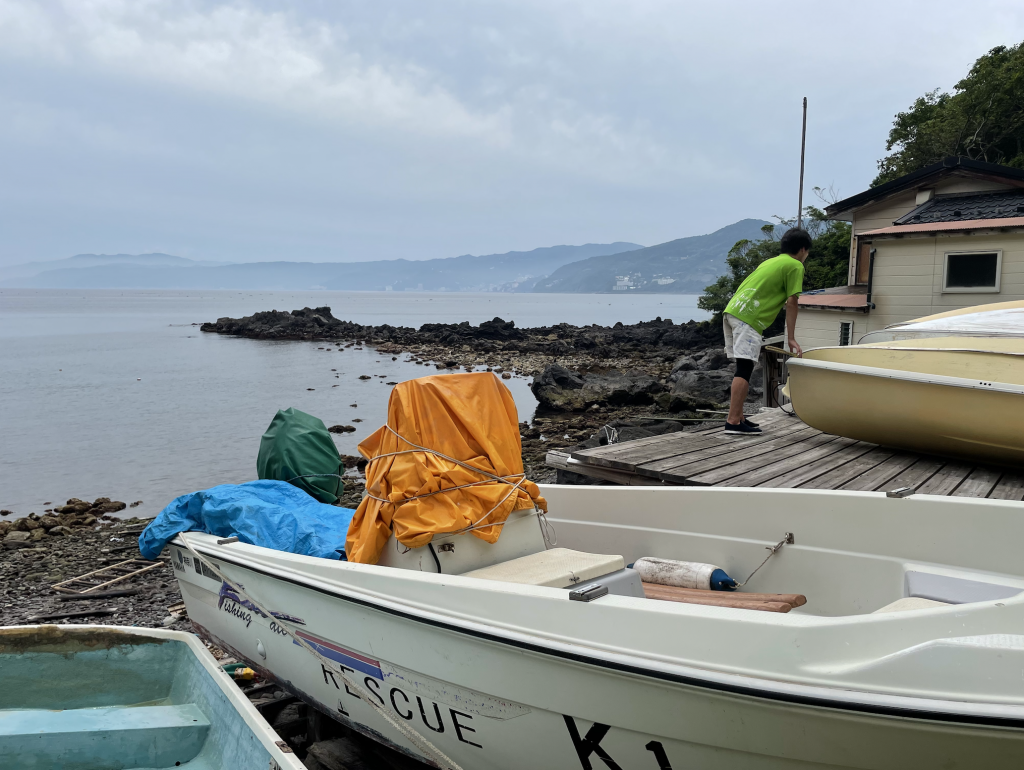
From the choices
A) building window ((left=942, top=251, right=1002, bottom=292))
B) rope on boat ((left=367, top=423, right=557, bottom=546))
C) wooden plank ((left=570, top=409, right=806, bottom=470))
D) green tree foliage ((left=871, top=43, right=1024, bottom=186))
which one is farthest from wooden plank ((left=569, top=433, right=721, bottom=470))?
green tree foliage ((left=871, top=43, right=1024, bottom=186))

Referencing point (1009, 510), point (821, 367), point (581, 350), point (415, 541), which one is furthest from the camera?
point (581, 350)

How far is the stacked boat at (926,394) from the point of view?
528 centimetres

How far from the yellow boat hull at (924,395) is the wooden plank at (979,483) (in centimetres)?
11

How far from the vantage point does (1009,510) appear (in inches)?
125

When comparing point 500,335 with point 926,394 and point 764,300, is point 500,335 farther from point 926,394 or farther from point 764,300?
point 926,394

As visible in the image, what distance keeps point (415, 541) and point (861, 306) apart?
1362 centimetres

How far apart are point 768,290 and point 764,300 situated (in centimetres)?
9

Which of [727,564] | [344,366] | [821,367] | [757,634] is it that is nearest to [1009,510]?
[727,564]

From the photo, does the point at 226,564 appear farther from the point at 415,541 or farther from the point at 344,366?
the point at 344,366

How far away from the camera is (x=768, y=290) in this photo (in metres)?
6.52

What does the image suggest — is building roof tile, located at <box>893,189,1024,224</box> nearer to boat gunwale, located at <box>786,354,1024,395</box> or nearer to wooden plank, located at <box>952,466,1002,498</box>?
boat gunwale, located at <box>786,354,1024,395</box>

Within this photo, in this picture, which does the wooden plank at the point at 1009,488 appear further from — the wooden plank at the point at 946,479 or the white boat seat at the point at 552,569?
the white boat seat at the point at 552,569

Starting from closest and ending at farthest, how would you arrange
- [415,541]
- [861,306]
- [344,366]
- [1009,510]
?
1. [1009,510]
2. [415,541]
3. [861,306]
4. [344,366]

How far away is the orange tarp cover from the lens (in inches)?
139
